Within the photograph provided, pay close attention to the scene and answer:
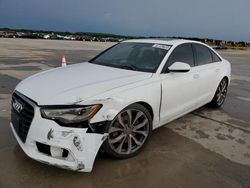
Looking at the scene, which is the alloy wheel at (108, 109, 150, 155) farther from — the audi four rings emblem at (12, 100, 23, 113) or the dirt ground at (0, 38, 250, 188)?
the audi four rings emblem at (12, 100, 23, 113)

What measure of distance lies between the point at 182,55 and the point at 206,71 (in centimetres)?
78

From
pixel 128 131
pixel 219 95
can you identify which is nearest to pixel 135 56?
pixel 128 131

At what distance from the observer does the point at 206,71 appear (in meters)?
5.25

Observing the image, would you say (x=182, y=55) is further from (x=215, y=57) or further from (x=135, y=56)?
(x=215, y=57)

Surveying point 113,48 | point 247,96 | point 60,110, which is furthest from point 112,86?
point 247,96

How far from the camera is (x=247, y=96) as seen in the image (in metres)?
7.80

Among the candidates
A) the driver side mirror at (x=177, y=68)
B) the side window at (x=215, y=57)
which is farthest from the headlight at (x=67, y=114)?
the side window at (x=215, y=57)

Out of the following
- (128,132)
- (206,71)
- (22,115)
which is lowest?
(128,132)

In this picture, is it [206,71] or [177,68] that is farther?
[206,71]

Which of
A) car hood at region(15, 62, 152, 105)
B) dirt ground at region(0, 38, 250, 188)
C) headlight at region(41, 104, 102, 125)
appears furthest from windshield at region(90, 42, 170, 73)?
headlight at region(41, 104, 102, 125)

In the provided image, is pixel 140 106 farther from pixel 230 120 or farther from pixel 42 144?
pixel 230 120

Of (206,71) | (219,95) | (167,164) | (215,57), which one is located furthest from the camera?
(219,95)

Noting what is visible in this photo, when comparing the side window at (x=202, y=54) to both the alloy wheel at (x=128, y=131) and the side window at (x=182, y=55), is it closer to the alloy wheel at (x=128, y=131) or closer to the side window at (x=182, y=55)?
the side window at (x=182, y=55)

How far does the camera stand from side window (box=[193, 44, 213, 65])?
5.23 metres
